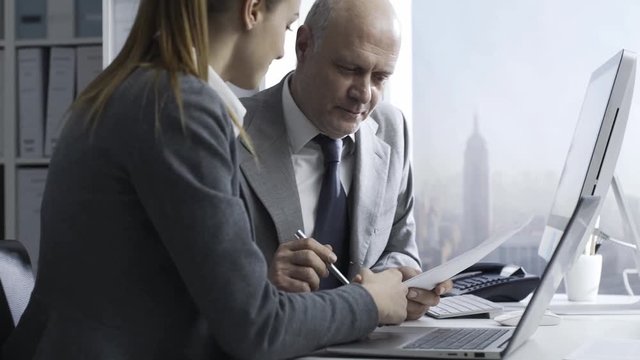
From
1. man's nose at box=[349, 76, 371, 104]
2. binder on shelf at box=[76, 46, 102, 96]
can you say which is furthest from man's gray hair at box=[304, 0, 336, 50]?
binder on shelf at box=[76, 46, 102, 96]

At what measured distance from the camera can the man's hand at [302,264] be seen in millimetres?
1513

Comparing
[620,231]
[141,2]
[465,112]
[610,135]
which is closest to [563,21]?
[465,112]

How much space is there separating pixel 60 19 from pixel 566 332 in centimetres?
233

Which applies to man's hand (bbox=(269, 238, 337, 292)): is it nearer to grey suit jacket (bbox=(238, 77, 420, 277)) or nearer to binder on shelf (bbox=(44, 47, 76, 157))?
grey suit jacket (bbox=(238, 77, 420, 277))

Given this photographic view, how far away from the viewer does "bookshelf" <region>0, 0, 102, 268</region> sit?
327 cm

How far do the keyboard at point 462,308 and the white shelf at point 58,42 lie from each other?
1.87 meters

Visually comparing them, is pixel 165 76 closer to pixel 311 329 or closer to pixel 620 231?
pixel 311 329

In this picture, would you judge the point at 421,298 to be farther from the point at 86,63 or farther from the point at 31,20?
the point at 31,20

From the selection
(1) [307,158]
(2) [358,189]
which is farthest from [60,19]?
(2) [358,189]

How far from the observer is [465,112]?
3129 mm

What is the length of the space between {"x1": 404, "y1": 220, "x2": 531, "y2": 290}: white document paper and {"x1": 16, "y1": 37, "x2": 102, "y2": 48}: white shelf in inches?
82.0

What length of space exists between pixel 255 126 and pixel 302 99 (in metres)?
0.12

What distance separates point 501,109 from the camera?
3094 mm

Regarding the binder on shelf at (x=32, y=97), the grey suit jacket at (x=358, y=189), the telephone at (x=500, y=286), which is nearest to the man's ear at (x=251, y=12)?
the grey suit jacket at (x=358, y=189)
